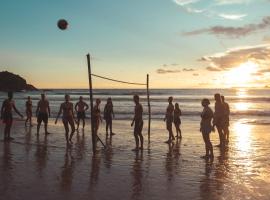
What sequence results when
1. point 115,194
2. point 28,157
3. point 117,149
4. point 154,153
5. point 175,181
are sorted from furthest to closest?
point 117,149 → point 154,153 → point 28,157 → point 175,181 → point 115,194

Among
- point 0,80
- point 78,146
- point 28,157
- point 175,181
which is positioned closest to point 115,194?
point 175,181

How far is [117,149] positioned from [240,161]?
428 cm

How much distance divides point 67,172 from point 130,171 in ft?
5.16

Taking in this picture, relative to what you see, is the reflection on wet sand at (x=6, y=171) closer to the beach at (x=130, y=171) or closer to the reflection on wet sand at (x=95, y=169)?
the beach at (x=130, y=171)

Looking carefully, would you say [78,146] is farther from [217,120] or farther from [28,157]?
[217,120]

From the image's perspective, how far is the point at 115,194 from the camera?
8281 millimetres

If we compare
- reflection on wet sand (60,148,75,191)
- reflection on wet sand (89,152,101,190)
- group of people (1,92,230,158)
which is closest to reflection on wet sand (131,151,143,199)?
reflection on wet sand (89,152,101,190)

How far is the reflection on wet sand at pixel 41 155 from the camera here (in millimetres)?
10750

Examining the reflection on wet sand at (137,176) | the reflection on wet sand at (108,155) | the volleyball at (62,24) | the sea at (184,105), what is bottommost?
the reflection on wet sand at (137,176)

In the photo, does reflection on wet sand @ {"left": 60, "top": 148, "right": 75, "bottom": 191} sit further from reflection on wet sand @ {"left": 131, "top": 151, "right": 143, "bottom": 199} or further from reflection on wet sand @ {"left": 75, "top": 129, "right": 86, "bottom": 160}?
reflection on wet sand @ {"left": 131, "top": 151, "right": 143, "bottom": 199}

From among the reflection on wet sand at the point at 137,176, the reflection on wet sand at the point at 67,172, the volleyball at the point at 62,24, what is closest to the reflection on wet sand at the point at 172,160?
the reflection on wet sand at the point at 137,176

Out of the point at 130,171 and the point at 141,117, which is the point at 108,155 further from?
the point at 130,171

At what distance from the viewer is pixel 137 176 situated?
32.6 ft

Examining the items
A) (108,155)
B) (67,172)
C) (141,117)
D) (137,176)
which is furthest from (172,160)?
(67,172)
